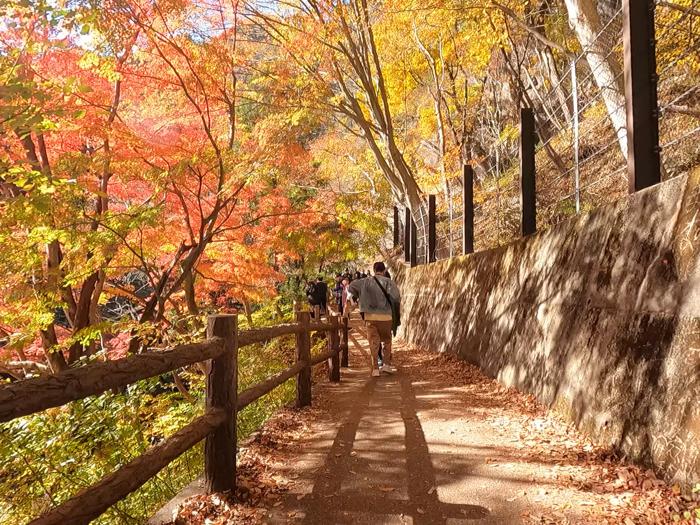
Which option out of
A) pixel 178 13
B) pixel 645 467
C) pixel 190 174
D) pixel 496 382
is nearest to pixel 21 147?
pixel 190 174

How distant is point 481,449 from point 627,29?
3.69m

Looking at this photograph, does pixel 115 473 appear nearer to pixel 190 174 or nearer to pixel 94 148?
pixel 190 174

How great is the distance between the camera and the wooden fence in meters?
1.68

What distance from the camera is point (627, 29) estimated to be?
3834 mm

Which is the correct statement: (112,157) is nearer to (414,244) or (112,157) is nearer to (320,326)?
(320,326)

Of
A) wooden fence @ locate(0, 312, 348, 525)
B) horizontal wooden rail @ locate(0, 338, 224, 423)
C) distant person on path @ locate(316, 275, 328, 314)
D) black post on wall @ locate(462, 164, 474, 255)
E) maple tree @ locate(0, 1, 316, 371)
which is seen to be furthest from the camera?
distant person on path @ locate(316, 275, 328, 314)

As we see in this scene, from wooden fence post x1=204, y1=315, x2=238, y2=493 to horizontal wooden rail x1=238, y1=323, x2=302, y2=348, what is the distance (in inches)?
11.6

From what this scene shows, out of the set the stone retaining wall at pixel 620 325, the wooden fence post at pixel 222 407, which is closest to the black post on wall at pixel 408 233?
the stone retaining wall at pixel 620 325

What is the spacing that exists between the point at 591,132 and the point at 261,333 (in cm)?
934

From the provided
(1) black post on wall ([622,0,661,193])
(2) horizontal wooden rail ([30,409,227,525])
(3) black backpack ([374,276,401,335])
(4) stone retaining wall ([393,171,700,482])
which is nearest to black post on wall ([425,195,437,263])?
(3) black backpack ([374,276,401,335])

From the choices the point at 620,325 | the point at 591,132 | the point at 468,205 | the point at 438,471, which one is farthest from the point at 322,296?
the point at 620,325

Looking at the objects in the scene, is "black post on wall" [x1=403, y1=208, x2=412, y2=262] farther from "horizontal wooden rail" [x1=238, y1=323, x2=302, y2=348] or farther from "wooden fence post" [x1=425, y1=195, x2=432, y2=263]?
"horizontal wooden rail" [x1=238, y1=323, x2=302, y2=348]

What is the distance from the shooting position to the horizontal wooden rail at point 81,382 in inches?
61.4

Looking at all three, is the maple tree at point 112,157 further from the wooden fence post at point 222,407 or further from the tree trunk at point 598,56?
the tree trunk at point 598,56
